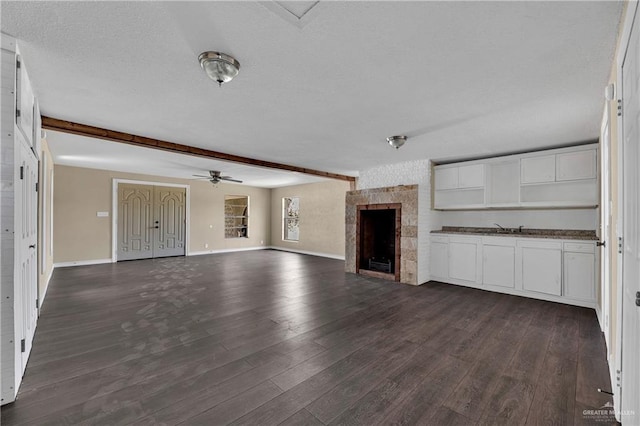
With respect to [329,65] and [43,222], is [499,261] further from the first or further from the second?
[43,222]

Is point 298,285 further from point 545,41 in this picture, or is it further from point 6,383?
point 545,41

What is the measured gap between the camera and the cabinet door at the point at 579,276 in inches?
155

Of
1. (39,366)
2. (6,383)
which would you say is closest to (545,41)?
(6,383)

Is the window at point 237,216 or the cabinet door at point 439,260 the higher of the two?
the window at point 237,216

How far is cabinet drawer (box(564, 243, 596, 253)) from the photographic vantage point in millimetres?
3934

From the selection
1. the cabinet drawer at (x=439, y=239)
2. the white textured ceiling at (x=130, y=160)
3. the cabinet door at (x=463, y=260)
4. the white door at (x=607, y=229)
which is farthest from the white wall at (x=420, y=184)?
the white textured ceiling at (x=130, y=160)

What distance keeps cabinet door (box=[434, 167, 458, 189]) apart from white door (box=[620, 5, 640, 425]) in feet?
13.0

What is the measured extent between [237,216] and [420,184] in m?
7.22

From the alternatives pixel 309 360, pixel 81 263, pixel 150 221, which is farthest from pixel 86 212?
pixel 309 360

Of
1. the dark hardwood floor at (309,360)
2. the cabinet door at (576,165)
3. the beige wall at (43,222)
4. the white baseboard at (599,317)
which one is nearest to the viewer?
the dark hardwood floor at (309,360)

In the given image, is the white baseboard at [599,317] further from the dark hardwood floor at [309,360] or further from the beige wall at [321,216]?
the beige wall at [321,216]

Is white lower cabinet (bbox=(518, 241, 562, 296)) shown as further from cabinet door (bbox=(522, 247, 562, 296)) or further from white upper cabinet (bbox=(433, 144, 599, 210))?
white upper cabinet (bbox=(433, 144, 599, 210))

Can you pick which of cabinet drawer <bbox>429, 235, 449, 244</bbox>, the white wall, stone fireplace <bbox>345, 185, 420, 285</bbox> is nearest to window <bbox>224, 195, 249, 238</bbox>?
stone fireplace <bbox>345, 185, 420, 285</bbox>

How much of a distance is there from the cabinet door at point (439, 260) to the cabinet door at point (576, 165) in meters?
2.06
